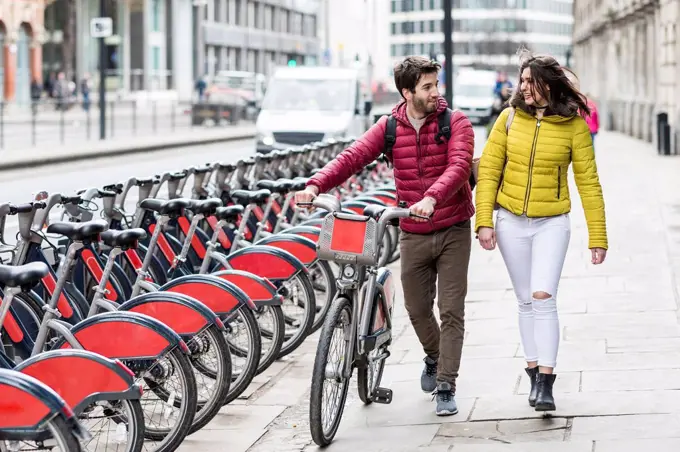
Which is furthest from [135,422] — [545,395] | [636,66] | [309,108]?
[636,66]

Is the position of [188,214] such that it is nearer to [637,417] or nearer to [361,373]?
[361,373]

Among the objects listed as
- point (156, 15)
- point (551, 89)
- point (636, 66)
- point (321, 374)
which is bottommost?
point (321, 374)

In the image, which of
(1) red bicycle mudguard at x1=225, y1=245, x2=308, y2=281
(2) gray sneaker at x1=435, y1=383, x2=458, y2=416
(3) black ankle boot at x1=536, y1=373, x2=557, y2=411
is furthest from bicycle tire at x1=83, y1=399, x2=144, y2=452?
(1) red bicycle mudguard at x1=225, y1=245, x2=308, y2=281

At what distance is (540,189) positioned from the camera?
6.38 metres

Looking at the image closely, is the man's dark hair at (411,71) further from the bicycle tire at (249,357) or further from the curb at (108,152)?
the curb at (108,152)

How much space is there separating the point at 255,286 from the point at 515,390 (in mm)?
1453

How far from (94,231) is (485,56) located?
502 feet

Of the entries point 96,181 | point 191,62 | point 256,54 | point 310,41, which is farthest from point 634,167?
point 310,41

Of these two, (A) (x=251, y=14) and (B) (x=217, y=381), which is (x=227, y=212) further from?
(A) (x=251, y=14)

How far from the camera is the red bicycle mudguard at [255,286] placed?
719cm

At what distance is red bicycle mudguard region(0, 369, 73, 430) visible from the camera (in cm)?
430

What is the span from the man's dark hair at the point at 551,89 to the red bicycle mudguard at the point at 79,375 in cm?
244

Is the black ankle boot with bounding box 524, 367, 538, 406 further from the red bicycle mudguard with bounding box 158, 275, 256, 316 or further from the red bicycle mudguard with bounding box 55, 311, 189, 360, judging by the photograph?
the red bicycle mudguard with bounding box 55, 311, 189, 360

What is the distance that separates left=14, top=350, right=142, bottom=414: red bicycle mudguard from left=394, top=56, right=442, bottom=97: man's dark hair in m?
2.12
